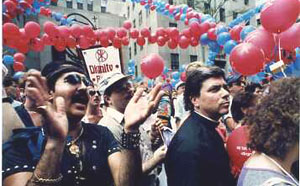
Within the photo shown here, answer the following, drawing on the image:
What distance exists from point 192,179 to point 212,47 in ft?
17.9

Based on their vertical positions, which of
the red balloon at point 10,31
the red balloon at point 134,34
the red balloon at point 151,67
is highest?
the red balloon at point 134,34

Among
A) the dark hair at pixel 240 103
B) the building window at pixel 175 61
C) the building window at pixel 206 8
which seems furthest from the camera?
the building window at pixel 175 61

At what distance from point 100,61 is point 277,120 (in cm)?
265

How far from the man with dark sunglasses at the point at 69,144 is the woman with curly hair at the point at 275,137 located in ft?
1.69

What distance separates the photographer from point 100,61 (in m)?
4.02

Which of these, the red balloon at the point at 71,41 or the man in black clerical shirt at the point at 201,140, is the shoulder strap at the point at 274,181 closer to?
the man in black clerical shirt at the point at 201,140

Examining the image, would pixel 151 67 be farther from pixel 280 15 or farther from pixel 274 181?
pixel 274 181

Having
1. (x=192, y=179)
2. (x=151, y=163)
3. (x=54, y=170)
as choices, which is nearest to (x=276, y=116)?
(x=192, y=179)

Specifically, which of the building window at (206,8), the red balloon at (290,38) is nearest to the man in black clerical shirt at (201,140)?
the red balloon at (290,38)

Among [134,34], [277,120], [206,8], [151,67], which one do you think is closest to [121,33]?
[134,34]

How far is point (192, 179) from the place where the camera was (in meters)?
2.02

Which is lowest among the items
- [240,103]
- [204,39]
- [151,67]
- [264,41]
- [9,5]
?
[240,103]

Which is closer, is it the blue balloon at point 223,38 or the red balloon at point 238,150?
the red balloon at point 238,150

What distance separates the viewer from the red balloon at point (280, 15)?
3939 mm
